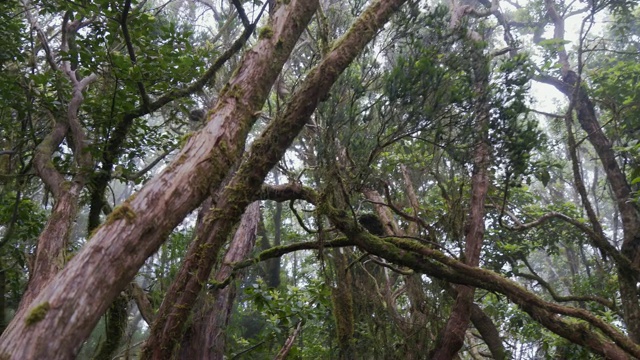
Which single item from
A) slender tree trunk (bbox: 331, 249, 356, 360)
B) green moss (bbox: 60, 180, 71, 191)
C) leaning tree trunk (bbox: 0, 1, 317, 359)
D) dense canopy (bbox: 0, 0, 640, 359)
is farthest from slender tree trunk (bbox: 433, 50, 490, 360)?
green moss (bbox: 60, 180, 71, 191)

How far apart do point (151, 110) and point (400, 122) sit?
2522mm

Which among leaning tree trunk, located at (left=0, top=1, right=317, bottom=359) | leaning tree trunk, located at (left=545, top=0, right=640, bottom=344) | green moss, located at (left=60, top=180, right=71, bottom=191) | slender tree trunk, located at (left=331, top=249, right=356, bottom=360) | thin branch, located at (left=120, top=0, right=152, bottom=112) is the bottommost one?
leaning tree trunk, located at (left=0, top=1, right=317, bottom=359)

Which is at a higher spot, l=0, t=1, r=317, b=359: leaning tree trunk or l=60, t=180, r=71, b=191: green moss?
l=60, t=180, r=71, b=191: green moss

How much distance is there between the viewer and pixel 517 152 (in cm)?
506

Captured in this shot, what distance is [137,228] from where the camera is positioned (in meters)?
2.09

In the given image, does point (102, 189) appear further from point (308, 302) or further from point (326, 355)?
point (326, 355)

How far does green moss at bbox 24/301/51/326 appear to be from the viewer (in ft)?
5.58

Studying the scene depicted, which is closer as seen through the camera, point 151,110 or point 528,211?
point 151,110

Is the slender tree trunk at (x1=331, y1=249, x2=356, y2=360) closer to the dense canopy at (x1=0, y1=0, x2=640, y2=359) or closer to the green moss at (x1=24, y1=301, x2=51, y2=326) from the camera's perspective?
the dense canopy at (x1=0, y1=0, x2=640, y2=359)

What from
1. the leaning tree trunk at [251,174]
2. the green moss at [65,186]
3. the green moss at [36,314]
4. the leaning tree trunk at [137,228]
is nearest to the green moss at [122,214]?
the leaning tree trunk at [137,228]

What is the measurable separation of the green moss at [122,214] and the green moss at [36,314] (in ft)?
1.48

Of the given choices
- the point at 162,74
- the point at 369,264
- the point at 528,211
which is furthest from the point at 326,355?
the point at 162,74

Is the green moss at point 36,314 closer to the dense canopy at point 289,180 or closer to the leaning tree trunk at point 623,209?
the dense canopy at point 289,180

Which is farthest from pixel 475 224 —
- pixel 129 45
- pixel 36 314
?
pixel 36 314
